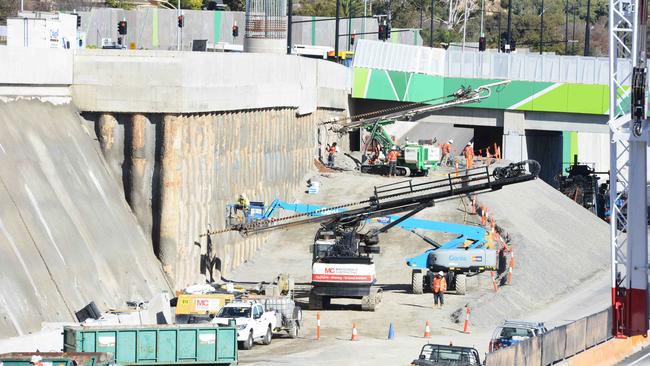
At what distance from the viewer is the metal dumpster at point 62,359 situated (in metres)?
32.7

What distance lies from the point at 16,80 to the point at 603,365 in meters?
22.7

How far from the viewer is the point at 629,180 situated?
145 feet

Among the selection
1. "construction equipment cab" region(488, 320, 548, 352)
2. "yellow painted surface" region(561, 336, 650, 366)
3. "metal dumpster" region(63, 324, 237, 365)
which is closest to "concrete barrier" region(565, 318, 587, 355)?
"yellow painted surface" region(561, 336, 650, 366)

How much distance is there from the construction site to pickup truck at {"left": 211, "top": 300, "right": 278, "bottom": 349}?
7cm

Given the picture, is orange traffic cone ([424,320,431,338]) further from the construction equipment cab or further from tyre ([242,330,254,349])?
tyre ([242,330,254,349])

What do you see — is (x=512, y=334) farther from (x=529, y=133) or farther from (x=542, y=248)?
(x=529, y=133)

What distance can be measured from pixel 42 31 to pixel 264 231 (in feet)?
42.6

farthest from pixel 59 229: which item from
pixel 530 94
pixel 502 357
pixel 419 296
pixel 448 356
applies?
pixel 530 94

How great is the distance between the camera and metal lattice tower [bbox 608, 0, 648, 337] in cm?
4366

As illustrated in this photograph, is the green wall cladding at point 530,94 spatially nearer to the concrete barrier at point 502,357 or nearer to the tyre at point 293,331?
the tyre at point 293,331

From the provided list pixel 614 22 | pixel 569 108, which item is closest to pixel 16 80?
pixel 614 22

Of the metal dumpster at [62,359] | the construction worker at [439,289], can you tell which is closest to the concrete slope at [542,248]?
the construction worker at [439,289]

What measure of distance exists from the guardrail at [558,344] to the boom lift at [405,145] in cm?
3142

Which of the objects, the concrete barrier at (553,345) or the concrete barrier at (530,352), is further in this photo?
the concrete barrier at (553,345)
